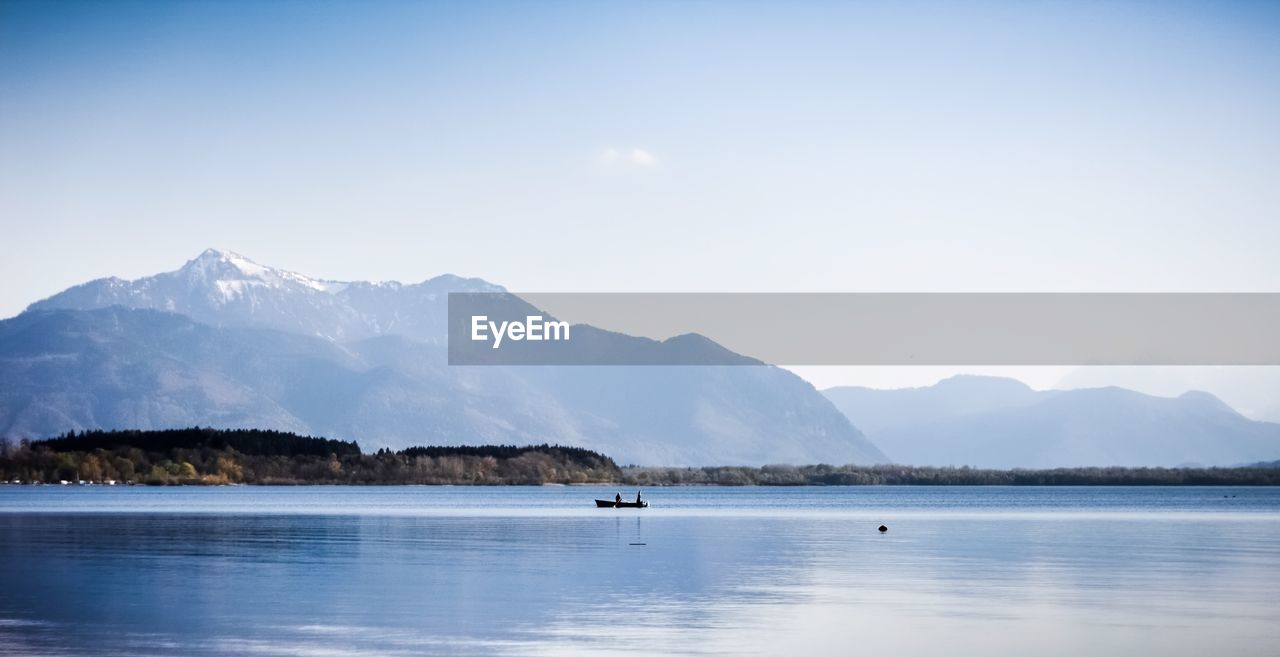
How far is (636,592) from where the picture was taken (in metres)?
42.2

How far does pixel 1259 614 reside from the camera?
3688 centimetres

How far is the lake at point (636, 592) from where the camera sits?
3188 centimetres

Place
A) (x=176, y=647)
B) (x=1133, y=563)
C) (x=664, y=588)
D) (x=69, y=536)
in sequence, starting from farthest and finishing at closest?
(x=69, y=536) → (x=1133, y=563) → (x=664, y=588) → (x=176, y=647)

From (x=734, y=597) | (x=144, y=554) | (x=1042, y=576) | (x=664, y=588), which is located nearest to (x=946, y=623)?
(x=734, y=597)

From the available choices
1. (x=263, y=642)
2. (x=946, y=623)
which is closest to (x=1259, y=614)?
(x=946, y=623)

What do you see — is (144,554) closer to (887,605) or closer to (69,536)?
(69,536)

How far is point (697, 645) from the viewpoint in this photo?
30922 mm

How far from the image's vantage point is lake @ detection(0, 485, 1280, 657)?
105ft

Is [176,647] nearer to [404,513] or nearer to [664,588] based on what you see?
[664,588]

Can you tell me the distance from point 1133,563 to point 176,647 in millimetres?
35842

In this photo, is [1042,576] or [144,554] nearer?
[1042,576]

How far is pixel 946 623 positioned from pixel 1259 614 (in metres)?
8.13

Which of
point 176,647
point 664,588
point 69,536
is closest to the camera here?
point 176,647

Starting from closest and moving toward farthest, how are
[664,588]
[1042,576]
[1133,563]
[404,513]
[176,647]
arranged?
1. [176,647]
2. [664,588]
3. [1042,576]
4. [1133,563]
5. [404,513]
